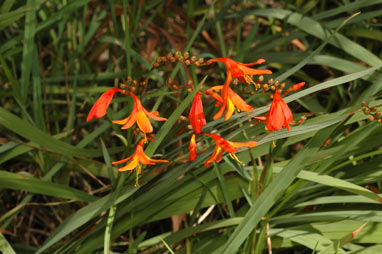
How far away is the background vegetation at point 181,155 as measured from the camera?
56.1 inches

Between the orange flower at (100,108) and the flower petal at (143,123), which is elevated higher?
the orange flower at (100,108)

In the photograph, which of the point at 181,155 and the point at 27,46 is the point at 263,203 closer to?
the point at 181,155

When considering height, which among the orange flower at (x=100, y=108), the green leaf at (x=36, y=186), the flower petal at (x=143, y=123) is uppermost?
the orange flower at (x=100, y=108)

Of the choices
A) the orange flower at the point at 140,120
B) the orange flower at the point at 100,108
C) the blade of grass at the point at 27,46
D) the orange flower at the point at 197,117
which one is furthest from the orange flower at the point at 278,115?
the blade of grass at the point at 27,46

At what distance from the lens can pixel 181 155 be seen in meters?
1.67

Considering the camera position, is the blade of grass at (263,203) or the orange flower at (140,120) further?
the blade of grass at (263,203)

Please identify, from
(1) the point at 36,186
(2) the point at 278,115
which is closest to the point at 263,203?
(2) the point at 278,115

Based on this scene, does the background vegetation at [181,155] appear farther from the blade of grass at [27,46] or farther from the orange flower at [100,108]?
the orange flower at [100,108]

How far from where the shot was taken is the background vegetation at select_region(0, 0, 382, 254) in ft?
4.67

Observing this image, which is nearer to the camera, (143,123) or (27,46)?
(143,123)

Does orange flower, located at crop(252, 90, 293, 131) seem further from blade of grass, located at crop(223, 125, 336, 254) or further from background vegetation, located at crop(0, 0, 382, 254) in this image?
blade of grass, located at crop(223, 125, 336, 254)

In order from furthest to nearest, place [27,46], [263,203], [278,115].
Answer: [27,46]
[263,203]
[278,115]

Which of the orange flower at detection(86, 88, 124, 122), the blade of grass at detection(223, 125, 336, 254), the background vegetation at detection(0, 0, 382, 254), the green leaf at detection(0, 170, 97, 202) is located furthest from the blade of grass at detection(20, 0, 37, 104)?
the blade of grass at detection(223, 125, 336, 254)

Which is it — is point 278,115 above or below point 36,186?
above
